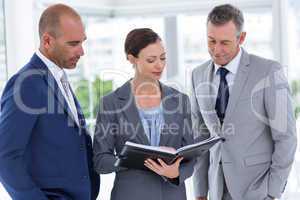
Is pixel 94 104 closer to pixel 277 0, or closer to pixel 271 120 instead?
pixel 277 0

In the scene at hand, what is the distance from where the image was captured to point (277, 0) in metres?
3.14

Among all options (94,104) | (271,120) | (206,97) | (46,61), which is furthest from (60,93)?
(94,104)

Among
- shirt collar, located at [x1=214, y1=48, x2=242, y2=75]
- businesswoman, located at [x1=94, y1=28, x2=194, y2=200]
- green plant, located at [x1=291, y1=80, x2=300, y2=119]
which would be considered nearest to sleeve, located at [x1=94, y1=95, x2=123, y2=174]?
businesswoman, located at [x1=94, y1=28, x2=194, y2=200]

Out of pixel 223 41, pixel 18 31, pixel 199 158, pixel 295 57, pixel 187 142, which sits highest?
pixel 18 31

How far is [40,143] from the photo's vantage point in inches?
76.9

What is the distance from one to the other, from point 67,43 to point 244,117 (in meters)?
0.89

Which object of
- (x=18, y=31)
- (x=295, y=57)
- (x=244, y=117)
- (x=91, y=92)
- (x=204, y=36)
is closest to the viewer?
(x=244, y=117)

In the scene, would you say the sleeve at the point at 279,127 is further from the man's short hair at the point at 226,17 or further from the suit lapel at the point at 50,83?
the suit lapel at the point at 50,83

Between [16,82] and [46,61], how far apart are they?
175 mm

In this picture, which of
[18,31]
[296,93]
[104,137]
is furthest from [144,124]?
[296,93]

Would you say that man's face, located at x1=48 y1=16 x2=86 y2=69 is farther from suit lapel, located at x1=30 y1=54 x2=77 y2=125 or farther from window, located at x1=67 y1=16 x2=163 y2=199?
window, located at x1=67 y1=16 x2=163 y2=199

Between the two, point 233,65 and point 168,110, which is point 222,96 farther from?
point 168,110

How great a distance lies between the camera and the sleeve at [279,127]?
217 centimetres

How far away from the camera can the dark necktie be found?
2295mm
